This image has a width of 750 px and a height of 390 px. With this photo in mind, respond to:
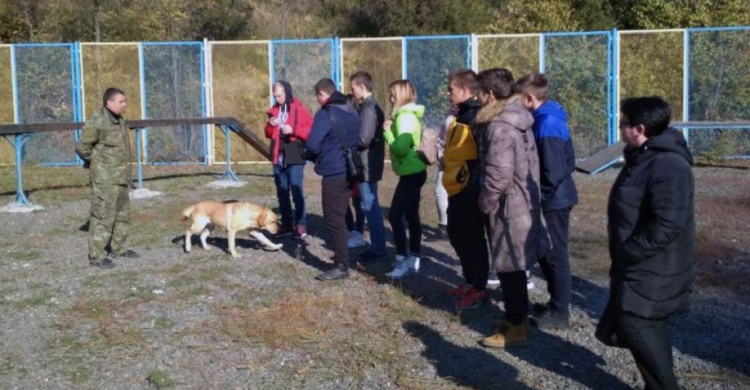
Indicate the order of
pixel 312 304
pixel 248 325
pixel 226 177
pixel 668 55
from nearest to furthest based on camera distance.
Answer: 1. pixel 248 325
2. pixel 312 304
3. pixel 226 177
4. pixel 668 55

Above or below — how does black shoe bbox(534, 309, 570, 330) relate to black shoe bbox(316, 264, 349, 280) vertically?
below

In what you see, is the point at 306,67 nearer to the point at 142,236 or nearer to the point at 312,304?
the point at 142,236

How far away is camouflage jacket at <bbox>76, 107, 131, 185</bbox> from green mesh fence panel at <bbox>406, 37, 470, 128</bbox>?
31.9 feet

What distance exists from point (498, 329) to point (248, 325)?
179 centimetres

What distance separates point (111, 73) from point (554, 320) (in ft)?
45.5

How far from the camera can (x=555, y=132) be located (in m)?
6.01

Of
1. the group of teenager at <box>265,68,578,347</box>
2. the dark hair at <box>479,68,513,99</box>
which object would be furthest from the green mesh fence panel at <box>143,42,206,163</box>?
the dark hair at <box>479,68,513,99</box>

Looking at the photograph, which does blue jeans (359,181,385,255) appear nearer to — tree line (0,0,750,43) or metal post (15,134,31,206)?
metal post (15,134,31,206)

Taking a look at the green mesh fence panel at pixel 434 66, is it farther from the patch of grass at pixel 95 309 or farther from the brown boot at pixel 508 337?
the brown boot at pixel 508 337

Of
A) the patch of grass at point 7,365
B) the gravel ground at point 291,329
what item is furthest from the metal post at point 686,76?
the patch of grass at point 7,365

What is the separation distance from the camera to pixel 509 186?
18.2ft

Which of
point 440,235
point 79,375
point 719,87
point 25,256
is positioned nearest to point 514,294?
point 79,375

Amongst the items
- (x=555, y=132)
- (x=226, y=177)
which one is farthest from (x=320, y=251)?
(x=226, y=177)

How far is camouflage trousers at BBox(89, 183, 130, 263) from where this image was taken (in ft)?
27.1
